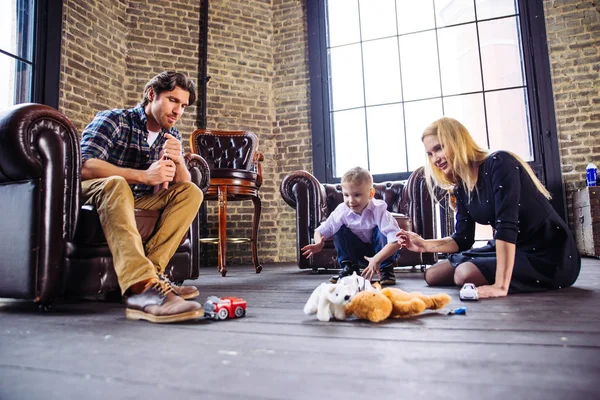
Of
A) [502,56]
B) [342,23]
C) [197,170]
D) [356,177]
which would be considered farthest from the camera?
[342,23]

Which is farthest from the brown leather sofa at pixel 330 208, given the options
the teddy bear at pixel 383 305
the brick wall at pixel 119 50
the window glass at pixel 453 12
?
the window glass at pixel 453 12

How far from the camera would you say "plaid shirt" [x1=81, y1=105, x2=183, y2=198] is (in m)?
1.91

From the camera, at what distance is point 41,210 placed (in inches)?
63.0

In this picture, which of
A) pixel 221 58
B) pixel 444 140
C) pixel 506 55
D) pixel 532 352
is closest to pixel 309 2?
pixel 221 58

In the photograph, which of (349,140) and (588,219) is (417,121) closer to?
(349,140)

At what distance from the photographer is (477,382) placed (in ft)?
2.30

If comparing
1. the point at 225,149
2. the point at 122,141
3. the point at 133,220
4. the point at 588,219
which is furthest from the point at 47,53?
the point at 588,219

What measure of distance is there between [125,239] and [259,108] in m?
4.11

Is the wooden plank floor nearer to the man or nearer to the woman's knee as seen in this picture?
the man

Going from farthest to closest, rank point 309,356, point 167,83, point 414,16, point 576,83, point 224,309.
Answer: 1. point 414,16
2. point 576,83
3. point 167,83
4. point 224,309
5. point 309,356

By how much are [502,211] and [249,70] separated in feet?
14.3

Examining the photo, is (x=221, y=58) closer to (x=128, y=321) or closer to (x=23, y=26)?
(x=23, y=26)

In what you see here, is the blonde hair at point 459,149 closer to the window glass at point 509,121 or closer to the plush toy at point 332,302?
the plush toy at point 332,302

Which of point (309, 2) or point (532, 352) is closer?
point (532, 352)
